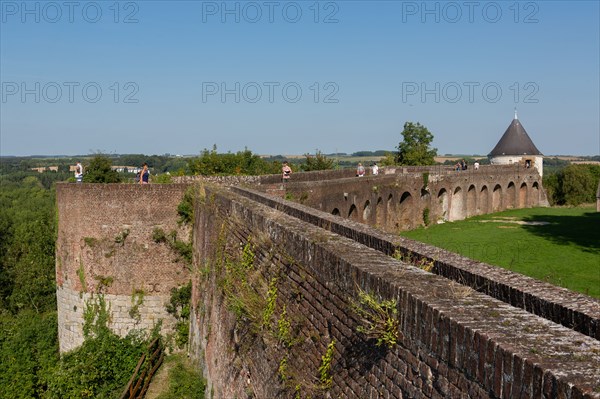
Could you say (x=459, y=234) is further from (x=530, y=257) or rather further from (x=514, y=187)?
(x=514, y=187)

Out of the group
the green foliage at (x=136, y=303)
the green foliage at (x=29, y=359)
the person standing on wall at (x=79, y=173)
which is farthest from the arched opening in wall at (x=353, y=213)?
the green foliage at (x=29, y=359)

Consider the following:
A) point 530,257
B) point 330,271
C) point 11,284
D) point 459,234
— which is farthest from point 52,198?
point 330,271

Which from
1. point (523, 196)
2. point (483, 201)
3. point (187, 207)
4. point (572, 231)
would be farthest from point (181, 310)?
point (523, 196)

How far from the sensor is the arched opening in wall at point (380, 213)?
86.6 ft

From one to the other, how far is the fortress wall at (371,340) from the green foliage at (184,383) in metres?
3.69

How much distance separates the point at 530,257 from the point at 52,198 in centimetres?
6506

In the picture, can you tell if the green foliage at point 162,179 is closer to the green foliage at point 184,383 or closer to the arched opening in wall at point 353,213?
the green foliage at point 184,383

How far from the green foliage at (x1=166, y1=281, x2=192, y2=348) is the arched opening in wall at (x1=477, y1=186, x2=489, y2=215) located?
99.4 ft

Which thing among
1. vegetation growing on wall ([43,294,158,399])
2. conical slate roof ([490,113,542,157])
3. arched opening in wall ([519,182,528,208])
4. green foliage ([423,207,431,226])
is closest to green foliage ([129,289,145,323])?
vegetation growing on wall ([43,294,158,399])

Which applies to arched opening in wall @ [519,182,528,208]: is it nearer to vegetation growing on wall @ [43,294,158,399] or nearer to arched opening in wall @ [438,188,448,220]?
arched opening in wall @ [438,188,448,220]

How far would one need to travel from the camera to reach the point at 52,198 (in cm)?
7238

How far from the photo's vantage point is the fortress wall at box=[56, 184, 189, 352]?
16.7 meters

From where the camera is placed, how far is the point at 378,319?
3.82 m

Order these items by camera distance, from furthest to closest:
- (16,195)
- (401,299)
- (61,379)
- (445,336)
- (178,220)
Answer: (16,195), (178,220), (61,379), (401,299), (445,336)
